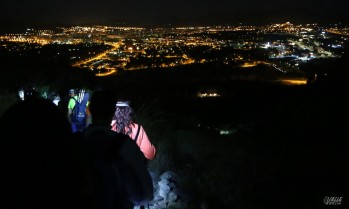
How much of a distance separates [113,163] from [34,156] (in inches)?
54.9

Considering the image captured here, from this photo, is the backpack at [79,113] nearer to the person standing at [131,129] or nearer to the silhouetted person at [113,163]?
the person standing at [131,129]

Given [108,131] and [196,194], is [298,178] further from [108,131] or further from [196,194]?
[108,131]

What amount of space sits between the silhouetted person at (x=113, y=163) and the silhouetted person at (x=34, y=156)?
1181mm

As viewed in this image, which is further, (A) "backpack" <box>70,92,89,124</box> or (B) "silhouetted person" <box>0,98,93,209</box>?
(A) "backpack" <box>70,92,89,124</box>

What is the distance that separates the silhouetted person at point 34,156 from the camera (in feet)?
4.89

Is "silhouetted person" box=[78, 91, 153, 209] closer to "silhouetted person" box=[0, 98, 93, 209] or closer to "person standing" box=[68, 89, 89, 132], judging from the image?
"silhouetted person" box=[0, 98, 93, 209]

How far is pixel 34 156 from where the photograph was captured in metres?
1.49

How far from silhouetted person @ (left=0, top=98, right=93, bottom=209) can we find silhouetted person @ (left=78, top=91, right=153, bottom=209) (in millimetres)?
1181

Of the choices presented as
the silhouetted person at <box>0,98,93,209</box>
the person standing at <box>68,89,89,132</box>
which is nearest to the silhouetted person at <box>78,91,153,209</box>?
the silhouetted person at <box>0,98,93,209</box>

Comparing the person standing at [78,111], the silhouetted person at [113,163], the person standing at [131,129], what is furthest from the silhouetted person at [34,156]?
the person standing at [78,111]

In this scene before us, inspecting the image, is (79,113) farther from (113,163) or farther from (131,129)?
(113,163)

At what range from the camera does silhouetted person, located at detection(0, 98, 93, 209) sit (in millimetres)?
1490

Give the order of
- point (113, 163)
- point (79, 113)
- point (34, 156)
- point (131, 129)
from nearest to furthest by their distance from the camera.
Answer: point (34, 156) → point (113, 163) → point (131, 129) → point (79, 113)

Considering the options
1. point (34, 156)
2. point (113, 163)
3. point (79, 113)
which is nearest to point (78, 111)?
point (79, 113)
